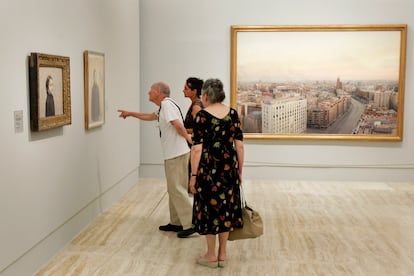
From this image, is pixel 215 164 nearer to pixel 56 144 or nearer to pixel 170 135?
pixel 170 135

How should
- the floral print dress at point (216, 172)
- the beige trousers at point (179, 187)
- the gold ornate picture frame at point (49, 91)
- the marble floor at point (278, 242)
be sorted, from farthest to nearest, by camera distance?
the beige trousers at point (179, 187) → the marble floor at point (278, 242) → the floral print dress at point (216, 172) → the gold ornate picture frame at point (49, 91)

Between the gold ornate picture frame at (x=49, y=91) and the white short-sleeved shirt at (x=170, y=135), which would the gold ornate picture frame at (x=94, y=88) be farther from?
the white short-sleeved shirt at (x=170, y=135)

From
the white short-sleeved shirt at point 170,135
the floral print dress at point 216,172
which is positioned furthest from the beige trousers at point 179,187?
the floral print dress at point 216,172

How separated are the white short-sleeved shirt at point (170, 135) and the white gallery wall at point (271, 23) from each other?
12.8 feet

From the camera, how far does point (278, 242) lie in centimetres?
656

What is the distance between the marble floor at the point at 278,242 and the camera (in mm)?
5656

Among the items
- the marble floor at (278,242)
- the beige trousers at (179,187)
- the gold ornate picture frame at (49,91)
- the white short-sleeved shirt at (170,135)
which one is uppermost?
the gold ornate picture frame at (49,91)

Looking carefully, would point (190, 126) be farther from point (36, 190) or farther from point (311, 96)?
point (311, 96)

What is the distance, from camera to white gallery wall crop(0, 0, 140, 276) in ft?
15.8

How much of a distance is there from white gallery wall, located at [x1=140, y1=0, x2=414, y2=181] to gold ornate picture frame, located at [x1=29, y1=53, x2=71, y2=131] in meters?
4.55

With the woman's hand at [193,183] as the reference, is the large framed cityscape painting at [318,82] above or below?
above

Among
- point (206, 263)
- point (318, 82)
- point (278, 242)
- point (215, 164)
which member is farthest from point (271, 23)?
point (206, 263)

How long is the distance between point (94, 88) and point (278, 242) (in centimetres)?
301

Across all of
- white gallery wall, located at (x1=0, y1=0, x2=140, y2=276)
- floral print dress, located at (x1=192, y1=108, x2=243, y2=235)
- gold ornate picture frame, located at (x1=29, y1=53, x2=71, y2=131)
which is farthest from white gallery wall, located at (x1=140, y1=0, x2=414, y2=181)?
floral print dress, located at (x1=192, y1=108, x2=243, y2=235)
